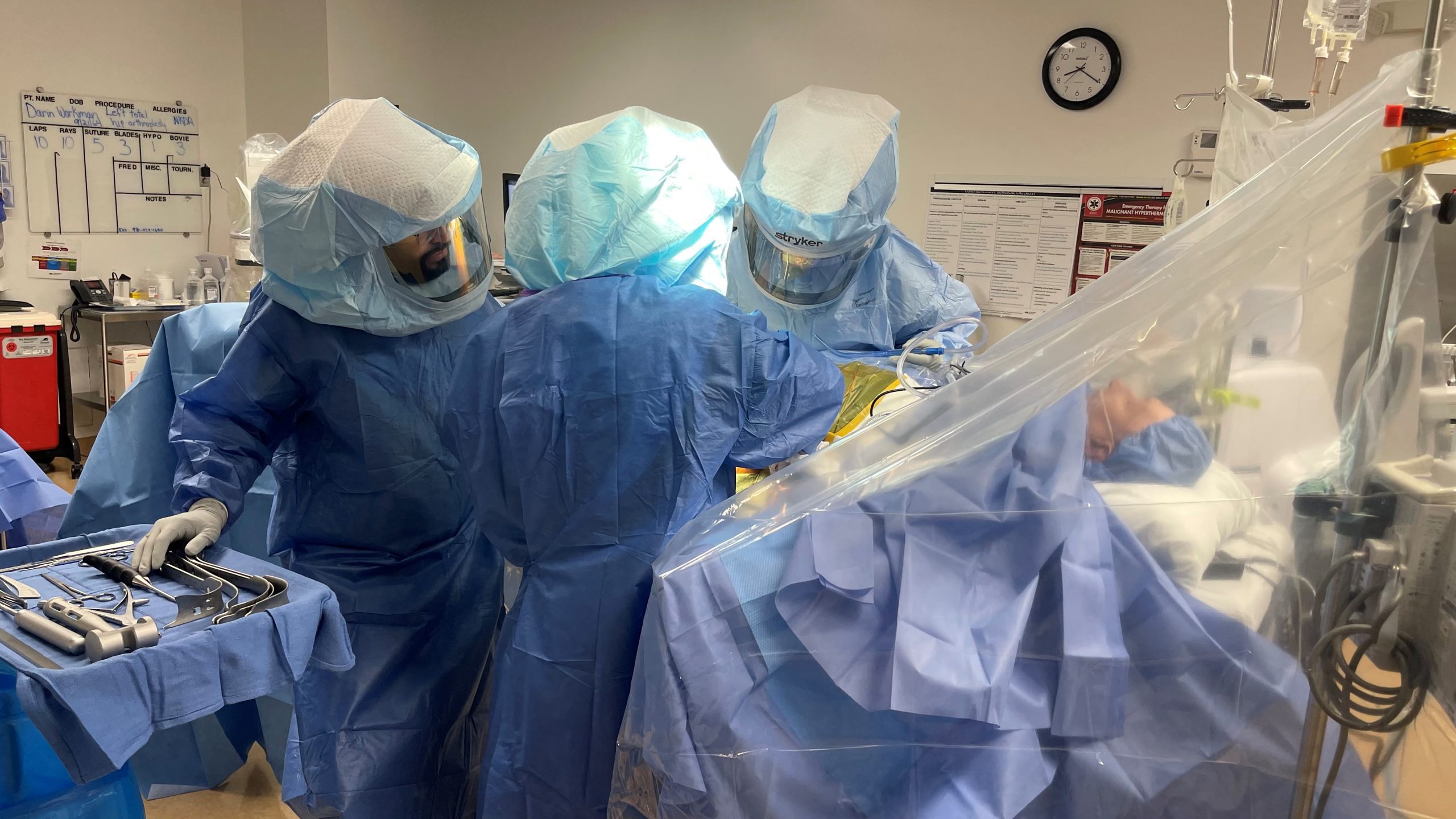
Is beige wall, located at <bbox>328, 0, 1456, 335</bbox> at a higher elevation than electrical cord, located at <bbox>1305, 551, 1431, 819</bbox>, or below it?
higher

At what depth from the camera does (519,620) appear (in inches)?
53.9

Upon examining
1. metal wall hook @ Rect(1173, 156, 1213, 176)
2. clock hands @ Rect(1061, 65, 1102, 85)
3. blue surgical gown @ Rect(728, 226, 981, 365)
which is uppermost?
clock hands @ Rect(1061, 65, 1102, 85)

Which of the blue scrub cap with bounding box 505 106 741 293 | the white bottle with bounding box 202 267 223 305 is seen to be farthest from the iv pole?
the white bottle with bounding box 202 267 223 305

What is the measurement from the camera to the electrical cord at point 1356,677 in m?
0.94

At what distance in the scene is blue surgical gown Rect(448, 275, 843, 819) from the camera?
1292mm

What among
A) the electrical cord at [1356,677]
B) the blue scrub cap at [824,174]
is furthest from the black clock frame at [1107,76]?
the electrical cord at [1356,677]

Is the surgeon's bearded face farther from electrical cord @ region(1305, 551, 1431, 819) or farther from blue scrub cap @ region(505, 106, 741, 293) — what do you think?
electrical cord @ region(1305, 551, 1431, 819)

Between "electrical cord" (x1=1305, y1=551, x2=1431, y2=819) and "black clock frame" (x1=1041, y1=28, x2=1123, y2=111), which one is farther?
"black clock frame" (x1=1041, y1=28, x2=1123, y2=111)

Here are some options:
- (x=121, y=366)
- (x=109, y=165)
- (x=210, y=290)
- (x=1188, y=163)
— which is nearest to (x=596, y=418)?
(x=1188, y=163)

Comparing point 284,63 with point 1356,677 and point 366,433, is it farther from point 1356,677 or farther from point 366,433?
point 1356,677

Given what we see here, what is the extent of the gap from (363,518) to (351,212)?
1.70 ft

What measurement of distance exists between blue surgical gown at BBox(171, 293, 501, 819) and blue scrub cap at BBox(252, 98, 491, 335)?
0.08 meters

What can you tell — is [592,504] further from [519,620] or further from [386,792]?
[386,792]

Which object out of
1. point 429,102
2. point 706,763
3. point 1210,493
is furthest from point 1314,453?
point 429,102
